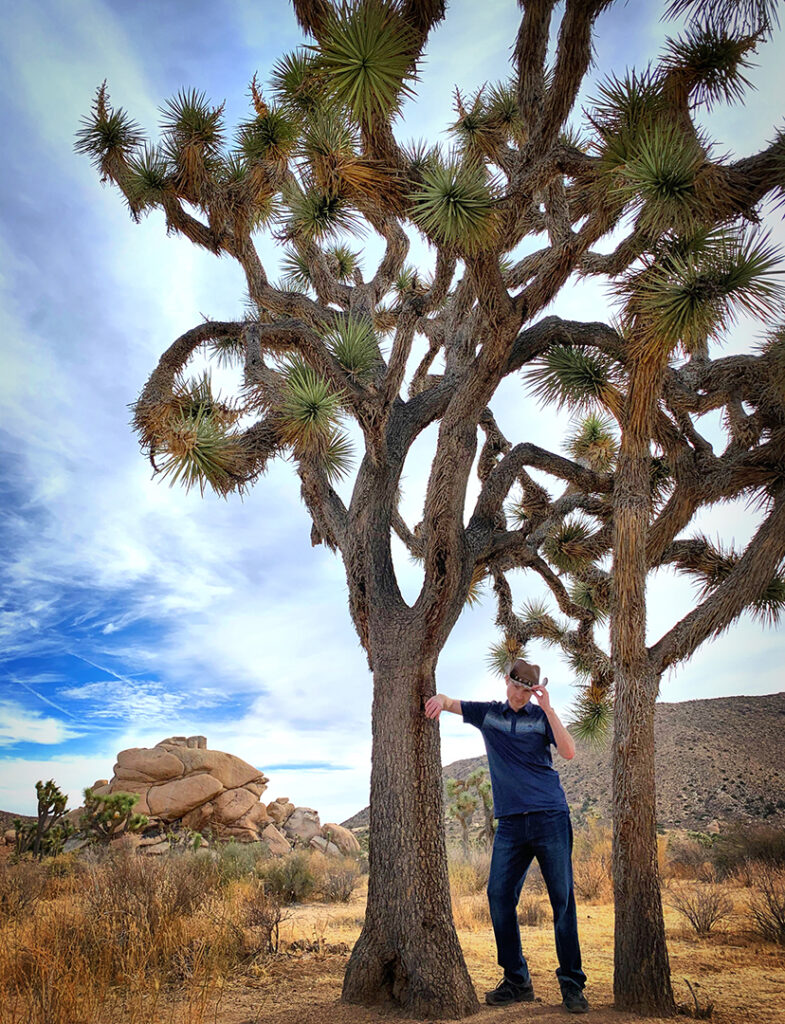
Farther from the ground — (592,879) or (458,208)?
(458,208)

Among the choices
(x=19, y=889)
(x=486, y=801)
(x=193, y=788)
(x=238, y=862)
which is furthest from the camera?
(x=486, y=801)

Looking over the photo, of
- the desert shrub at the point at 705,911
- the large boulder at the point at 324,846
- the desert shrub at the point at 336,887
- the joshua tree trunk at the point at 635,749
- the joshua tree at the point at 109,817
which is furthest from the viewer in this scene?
the large boulder at the point at 324,846

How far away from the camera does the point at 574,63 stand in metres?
5.50

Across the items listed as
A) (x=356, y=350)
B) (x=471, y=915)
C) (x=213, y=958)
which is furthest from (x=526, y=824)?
(x=471, y=915)

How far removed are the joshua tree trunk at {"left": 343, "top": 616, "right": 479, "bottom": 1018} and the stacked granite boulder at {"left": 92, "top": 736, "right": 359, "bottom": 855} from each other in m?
14.0

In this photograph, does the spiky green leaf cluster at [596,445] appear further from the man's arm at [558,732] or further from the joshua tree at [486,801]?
the joshua tree at [486,801]

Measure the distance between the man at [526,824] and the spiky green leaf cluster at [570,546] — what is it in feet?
11.5

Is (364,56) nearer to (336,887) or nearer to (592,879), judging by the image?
(336,887)

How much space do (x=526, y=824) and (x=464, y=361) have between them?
158 inches

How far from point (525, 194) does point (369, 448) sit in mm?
2488

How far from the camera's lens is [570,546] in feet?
27.4

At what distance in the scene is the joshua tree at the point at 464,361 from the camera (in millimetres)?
5160

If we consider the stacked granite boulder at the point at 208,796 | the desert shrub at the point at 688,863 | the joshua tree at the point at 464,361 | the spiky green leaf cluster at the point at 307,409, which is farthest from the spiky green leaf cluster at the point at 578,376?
the stacked granite boulder at the point at 208,796

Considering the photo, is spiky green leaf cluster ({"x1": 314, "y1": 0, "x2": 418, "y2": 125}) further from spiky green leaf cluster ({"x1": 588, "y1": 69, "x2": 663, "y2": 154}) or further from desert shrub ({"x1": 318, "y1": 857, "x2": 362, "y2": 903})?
desert shrub ({"x1": 318, "y1": 857, "x2": 362, "y2": 903})
